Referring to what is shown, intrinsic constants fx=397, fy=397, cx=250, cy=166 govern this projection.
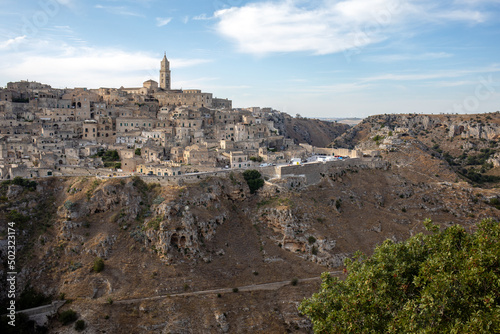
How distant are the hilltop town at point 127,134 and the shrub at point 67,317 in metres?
19.2

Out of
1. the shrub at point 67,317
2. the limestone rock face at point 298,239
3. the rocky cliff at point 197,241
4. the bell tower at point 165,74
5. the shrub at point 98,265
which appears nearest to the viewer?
the shrub at point 67,317

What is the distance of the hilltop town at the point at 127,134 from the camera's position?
50906 mm

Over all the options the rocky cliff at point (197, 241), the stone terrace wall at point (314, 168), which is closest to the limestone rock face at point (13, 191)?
the rocky cliff at point (197, 241)

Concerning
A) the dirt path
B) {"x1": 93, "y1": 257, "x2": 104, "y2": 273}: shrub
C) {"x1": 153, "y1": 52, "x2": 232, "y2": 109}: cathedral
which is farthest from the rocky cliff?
{"x1": 153, "y1": 52, "x2": 232, "y2": 109}: cathedral

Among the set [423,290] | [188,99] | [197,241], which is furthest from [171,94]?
[423,290]

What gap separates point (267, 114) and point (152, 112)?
24832 mm

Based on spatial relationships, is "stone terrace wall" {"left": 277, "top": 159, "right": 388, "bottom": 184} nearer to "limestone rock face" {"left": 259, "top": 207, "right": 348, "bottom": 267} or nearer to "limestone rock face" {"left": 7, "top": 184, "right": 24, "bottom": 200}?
"limestone rock face" {"left": 259, "top": 207, "right": 348, "bottom": 267}

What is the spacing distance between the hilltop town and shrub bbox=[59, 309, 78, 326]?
62.9ft

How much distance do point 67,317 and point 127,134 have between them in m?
33.6

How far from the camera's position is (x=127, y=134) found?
61.7 metres

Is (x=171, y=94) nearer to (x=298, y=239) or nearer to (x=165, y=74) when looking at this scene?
(x=165, y=74)

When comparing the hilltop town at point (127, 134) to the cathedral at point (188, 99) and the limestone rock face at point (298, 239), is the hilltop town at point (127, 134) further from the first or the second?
the limestone rock face at point (298, 239)

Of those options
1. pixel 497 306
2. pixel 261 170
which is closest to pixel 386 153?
pixel 261 170

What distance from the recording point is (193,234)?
133 ft
